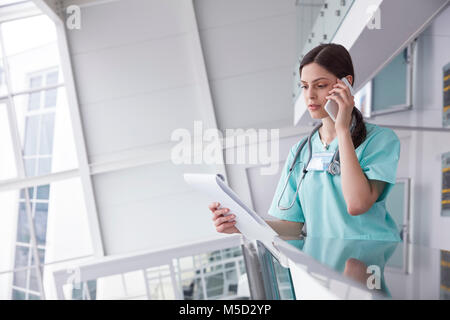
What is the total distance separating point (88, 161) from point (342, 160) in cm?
463

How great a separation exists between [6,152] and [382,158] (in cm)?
533

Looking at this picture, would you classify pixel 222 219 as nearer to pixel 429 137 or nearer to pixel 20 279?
pixel 429 137

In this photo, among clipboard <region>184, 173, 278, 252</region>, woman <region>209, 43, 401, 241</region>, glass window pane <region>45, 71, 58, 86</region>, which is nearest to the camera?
clipboard <region>184, 173, 278, 252</region>

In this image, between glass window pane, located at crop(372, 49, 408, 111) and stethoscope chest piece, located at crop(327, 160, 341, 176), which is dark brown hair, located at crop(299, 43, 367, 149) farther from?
glass window pane, located at crop(372, 49, 408, 111)

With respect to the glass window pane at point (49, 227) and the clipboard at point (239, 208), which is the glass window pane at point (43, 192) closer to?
the glass window pane at point (49, 227)

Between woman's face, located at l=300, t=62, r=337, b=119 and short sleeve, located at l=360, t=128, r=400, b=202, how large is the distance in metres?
0.17

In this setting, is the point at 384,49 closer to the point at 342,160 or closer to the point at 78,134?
the point at 342,160

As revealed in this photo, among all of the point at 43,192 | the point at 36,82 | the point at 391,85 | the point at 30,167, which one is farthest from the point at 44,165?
the point at 391,85

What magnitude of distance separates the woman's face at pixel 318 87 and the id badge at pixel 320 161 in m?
0.12

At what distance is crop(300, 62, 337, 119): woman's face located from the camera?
122cm

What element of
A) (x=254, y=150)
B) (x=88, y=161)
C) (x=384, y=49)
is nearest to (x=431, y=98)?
(x=384, y=49)

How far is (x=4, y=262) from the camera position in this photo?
536 centimetres

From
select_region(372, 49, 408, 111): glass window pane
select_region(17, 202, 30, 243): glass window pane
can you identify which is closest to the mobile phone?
select_region(372, 49, 408, 111): glass window pane
